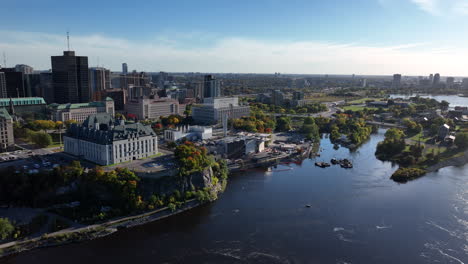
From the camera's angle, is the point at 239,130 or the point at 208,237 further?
the point at 239,130

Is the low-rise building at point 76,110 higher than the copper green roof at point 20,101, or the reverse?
the copper green roof at point 20,101

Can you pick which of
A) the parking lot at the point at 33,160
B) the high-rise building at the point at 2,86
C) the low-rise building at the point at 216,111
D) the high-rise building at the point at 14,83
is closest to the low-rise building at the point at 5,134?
the parking lot at the point at 33,160

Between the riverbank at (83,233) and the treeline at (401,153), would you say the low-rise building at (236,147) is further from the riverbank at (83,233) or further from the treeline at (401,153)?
the treeline at (401,153)

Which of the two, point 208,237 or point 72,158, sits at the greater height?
point 72,158

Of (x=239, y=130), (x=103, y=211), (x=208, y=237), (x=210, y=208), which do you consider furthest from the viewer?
(x=239, y=130)

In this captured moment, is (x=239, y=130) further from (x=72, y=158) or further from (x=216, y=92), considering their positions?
(x=216, y=92)

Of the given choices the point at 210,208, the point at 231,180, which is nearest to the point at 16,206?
the point at 210,208
